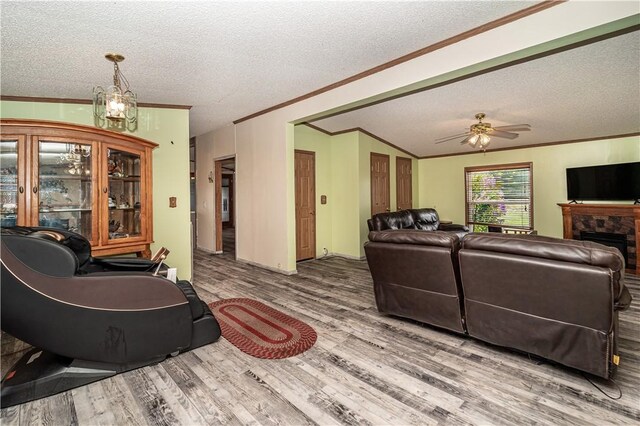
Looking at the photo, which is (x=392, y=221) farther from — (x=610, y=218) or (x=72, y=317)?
(x=72, y=317)

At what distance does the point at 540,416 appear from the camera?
5.41 feet

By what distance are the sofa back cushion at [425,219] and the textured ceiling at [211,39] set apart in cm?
334

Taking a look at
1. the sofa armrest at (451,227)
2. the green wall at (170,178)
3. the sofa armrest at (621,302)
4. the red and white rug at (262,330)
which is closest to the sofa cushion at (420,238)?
the sofa armrest at (621,302)

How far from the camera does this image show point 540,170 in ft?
19.4

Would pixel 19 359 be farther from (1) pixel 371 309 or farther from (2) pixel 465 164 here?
(2) pixel 465 164

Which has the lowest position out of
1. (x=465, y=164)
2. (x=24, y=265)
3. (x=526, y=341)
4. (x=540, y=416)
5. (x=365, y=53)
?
(x=540, y=416)

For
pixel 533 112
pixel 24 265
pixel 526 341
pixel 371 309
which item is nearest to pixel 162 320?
pixel 24 265

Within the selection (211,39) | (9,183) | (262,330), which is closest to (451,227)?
(262,330)

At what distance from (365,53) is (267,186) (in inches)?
106

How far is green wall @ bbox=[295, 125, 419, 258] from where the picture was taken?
587cm

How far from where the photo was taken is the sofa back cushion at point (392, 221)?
508 cm

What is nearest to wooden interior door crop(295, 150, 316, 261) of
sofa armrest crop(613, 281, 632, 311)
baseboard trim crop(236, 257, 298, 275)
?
baseboard trim crop(236, 257, 298, 275)

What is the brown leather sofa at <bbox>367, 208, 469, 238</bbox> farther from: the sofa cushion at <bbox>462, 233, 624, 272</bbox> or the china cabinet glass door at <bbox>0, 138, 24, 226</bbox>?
the china cabinet glass door at <bbox>0, 138, 24, 226</bbox>

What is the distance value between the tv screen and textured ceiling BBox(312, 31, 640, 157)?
24.2 inches
